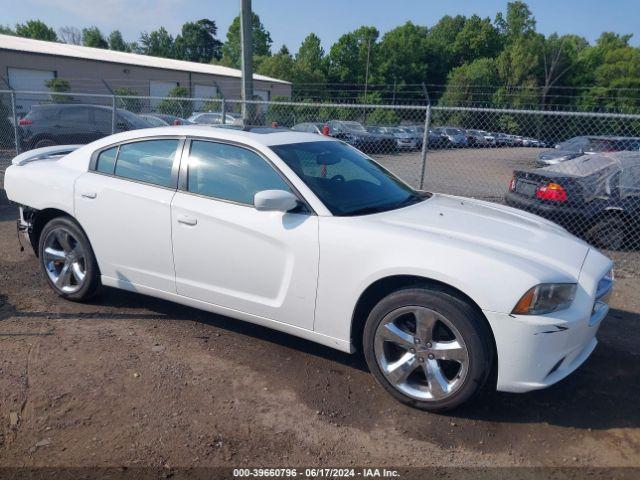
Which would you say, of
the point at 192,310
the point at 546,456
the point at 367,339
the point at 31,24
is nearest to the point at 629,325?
the point at 546,456

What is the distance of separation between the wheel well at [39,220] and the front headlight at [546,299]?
12.6 ft

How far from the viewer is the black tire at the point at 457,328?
2953 millimetres

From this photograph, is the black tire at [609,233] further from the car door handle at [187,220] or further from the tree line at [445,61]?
the tree line at [445,61]

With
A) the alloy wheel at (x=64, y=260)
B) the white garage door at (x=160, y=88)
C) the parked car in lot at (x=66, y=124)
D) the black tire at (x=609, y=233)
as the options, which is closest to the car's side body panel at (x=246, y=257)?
the alloy wheel at (x=64, y=260)

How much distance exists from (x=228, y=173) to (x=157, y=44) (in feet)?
334

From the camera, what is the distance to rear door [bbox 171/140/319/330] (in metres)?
3.45

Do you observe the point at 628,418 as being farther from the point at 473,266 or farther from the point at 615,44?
the point at 615,44

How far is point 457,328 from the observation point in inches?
117

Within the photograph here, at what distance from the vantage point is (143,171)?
4.21m

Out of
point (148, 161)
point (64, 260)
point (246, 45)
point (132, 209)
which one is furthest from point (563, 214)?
point (246, 45)

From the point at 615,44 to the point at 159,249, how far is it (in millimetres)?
85919

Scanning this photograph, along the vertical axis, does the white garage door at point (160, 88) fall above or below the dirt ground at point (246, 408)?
above

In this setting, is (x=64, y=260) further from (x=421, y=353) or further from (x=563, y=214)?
(x=563, y=214)

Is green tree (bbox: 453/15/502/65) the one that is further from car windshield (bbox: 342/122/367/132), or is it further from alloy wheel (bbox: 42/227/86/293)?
alloy wheel (bbox: 42/227/86/293)
